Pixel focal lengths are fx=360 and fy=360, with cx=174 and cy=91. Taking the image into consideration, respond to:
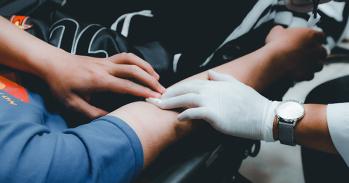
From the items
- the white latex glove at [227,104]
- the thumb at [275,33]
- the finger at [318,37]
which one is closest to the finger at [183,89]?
the white latex glove at [227,104]

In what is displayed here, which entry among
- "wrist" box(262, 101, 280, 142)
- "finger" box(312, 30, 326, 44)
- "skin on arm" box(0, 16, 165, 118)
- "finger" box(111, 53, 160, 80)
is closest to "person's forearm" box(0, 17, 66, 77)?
"skin on arm" box(0, 16, 165, 118)

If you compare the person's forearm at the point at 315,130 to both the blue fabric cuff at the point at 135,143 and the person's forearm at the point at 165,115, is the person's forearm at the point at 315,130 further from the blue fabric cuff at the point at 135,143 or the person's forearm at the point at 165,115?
the blue fabric cuff at the point at 135,143

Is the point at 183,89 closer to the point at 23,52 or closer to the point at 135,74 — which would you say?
the point at 135,74

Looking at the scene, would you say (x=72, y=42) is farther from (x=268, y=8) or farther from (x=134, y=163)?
(x=268, y=8)

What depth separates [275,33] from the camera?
3.16 ft

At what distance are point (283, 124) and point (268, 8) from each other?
0.36 meters

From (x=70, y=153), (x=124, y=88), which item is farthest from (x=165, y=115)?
(x=70, y=153)

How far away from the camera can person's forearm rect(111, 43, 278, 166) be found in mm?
646

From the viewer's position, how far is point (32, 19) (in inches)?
35.4

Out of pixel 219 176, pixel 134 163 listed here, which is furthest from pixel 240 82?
pixel 134 163

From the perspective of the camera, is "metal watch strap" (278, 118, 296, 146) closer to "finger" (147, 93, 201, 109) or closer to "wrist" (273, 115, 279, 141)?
"wrist" (273, 115, 279, 141)

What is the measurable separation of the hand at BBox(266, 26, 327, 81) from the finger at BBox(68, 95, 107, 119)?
1.47ft

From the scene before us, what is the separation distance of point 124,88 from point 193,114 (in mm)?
158

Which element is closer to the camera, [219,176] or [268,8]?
[219,176]
